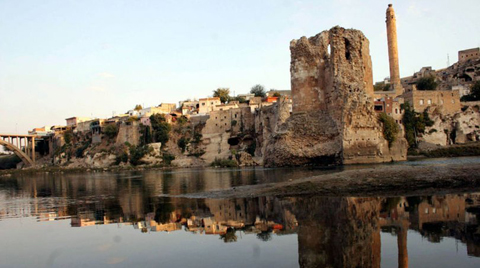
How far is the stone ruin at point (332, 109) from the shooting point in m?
34.6

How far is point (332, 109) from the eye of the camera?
3600 cm

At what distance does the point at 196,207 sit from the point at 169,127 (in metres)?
55.8

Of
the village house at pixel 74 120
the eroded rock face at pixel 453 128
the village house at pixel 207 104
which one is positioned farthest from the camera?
the village house at pixel 74 120

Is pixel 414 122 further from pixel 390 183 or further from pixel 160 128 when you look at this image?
pixel 390 183

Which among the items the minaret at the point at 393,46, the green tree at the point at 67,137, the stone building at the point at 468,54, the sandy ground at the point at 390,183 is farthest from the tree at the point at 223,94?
the sandy ground at the point at 390,183

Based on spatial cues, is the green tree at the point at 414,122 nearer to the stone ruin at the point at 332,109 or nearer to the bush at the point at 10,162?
the stone ruin at the point at 332,109

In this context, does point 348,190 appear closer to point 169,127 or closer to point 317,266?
point 317,266

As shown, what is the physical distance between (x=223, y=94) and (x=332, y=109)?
49953 millimetres

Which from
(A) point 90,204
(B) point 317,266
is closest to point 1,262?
(B) point 317,266

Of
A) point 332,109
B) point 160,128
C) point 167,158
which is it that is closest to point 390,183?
point 332,109

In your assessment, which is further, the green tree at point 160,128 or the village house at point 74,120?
the village house at point 74,120

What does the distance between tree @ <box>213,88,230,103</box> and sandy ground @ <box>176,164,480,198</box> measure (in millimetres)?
66992

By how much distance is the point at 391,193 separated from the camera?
13758mm

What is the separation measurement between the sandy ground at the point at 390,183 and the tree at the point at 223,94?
66992 mm
